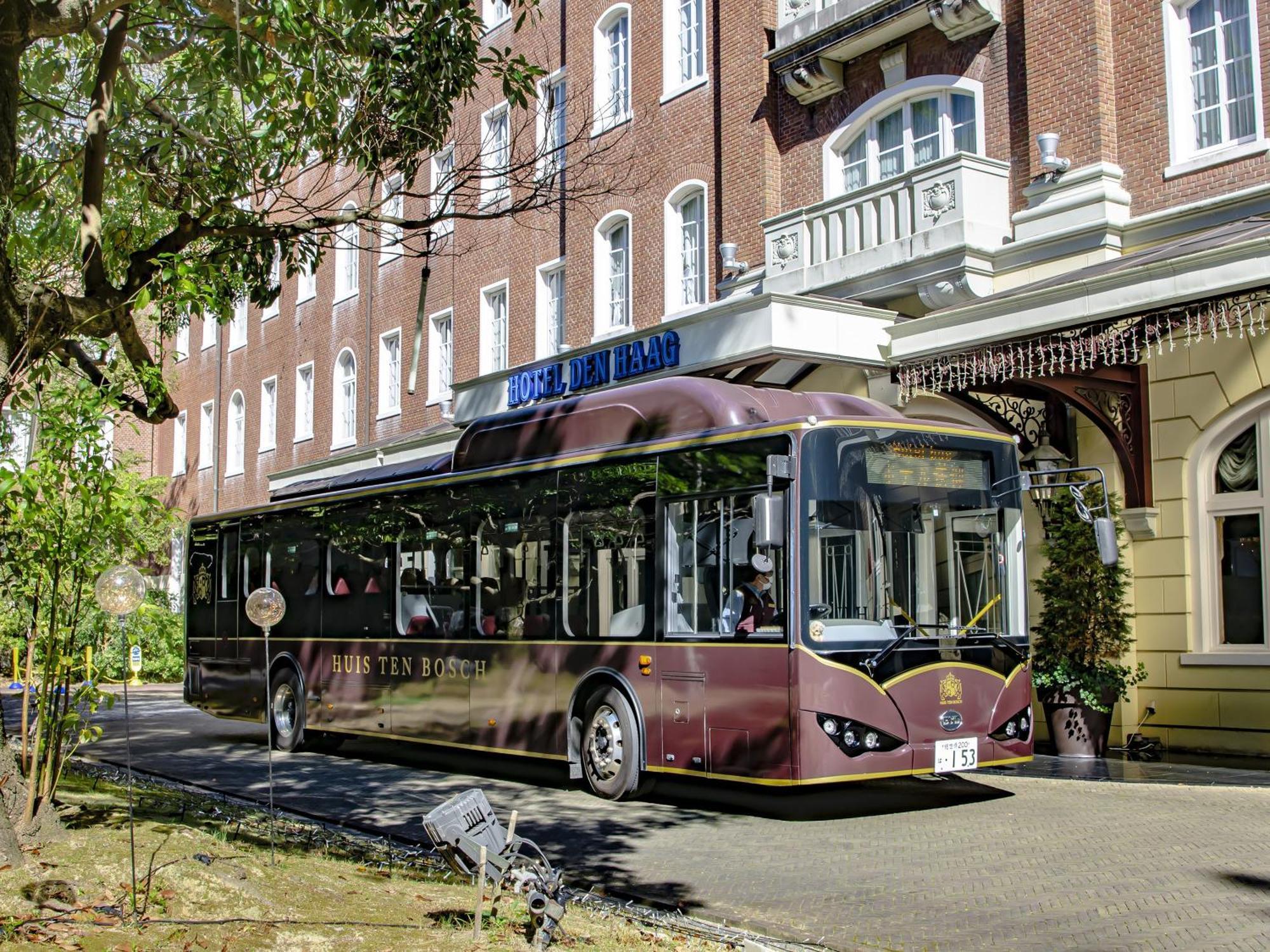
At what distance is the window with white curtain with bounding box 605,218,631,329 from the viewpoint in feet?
82.1

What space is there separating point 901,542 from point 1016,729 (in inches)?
79.7

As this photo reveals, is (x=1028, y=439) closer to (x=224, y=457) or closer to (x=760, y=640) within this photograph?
(x=760, y=640)

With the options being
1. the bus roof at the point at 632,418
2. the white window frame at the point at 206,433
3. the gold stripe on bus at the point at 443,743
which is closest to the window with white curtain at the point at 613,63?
the bus roof at the point at 632,418

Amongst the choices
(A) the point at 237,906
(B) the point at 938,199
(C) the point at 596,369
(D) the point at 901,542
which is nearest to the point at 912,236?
(B) the point at 938,199

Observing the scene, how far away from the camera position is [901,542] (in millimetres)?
10531

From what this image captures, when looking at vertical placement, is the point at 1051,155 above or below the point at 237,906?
above

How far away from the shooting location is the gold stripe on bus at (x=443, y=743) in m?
13.2

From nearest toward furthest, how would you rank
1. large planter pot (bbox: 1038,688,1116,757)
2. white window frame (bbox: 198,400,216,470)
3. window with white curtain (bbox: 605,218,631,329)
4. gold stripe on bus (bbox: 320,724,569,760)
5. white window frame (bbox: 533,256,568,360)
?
gold stripe on bus (bbox: 320,724,569,760) < large planter pot (bbox: 1038,688,1116,757) < window with white curtain (bbox: 605,218,631,329) < white window frame (bbox: 533,256,568,360) < white window frame (bbox: 198,400,216,470)

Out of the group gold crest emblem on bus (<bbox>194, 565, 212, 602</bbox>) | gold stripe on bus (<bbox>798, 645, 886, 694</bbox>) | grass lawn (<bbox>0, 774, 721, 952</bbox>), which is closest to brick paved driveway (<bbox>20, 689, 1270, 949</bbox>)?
gold stripe on bus (<bbox>798, 645, 886, 694</bbox>)

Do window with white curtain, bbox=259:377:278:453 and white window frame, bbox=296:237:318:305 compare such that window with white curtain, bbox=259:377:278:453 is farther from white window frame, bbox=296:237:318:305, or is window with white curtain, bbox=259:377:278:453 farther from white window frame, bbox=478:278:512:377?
white window frame, bbox=478:278:512:377

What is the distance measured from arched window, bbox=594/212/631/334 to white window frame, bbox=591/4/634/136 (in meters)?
1.73

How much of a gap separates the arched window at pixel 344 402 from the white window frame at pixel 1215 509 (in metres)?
23.9

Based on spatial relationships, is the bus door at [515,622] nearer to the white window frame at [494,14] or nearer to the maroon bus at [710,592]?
the maroon bus at [710,592]

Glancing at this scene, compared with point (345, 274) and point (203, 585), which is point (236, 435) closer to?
point (345, 274)
